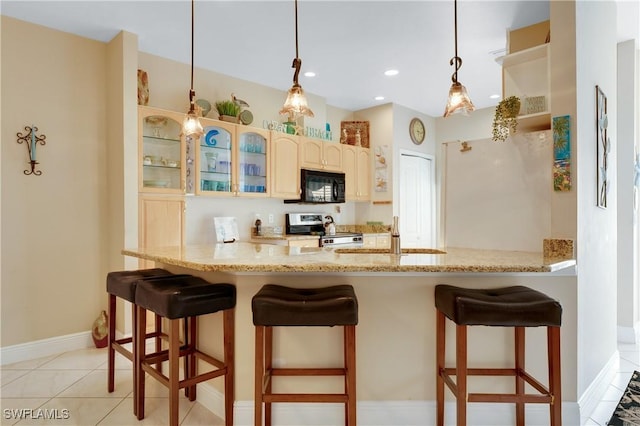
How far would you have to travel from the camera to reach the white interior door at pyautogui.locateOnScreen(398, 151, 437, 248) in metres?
5.67

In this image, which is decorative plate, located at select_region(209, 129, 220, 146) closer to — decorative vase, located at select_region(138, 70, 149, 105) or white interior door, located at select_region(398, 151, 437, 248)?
decorative vase, located at select_region(138, 70, 149, 105)

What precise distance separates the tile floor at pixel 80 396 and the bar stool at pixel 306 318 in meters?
0.63

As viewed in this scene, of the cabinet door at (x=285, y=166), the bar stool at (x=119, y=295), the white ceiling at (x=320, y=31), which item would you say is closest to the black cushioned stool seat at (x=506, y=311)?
the bar stool at (x=119, y=295)

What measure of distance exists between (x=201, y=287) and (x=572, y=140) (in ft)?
7.28

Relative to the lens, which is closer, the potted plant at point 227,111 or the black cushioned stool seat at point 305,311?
the black cushioned stool seat at point 305,311

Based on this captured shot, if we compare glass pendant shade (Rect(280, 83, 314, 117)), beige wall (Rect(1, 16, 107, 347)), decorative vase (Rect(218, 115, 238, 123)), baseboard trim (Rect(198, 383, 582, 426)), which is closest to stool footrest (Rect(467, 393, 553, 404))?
baseboard trim (Rect(198, 383, 582, 426))

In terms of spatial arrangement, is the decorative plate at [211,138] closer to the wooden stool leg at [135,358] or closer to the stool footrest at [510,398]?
the wooden stool leg at [135,358]

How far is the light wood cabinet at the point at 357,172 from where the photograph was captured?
17.1ft

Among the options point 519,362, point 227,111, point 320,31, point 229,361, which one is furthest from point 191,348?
point 320,31

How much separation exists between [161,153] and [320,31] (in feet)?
6.09

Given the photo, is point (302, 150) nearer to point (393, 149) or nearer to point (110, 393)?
point (393, 149)

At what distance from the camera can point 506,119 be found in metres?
2.43

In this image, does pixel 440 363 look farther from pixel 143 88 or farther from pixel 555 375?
pixel 143 88

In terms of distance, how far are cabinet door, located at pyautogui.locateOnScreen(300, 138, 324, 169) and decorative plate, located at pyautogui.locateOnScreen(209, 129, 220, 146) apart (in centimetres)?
111
